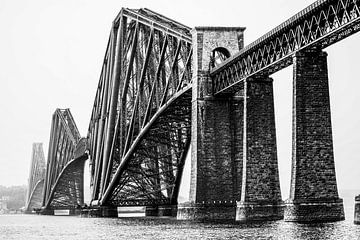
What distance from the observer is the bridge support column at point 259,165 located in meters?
54.7

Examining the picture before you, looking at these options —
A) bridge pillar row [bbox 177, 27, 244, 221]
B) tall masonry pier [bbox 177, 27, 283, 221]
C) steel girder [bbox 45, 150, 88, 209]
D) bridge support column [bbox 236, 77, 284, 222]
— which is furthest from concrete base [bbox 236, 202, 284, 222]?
steel girder [bbox 45, 150, 88, 209]

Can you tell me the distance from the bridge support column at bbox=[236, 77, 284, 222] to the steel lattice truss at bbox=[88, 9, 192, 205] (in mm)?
15174

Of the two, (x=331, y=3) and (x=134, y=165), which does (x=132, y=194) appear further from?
(x=331, y=3)

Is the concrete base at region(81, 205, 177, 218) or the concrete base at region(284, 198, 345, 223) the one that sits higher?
the concrete base at region(81, 205, 177, 218)

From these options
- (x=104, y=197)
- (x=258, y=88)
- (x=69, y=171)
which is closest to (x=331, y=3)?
(x=258, y=88)

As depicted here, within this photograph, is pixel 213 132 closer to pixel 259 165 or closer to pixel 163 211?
pixel 259 165

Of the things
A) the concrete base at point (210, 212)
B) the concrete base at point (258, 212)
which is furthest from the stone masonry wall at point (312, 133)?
the concrete base at point (210, 212)

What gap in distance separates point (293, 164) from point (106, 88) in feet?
196

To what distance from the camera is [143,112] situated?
87875mm

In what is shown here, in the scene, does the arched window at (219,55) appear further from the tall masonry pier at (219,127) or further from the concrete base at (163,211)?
the concrete base at (163,211)

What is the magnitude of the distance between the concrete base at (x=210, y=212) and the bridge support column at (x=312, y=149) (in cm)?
1717

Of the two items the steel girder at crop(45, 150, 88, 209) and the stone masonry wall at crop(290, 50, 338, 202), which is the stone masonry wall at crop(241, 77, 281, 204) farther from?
the steel girder at crop(45, 150, 88, 209)

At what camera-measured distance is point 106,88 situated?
10288cm

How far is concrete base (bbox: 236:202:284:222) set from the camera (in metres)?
54.2
